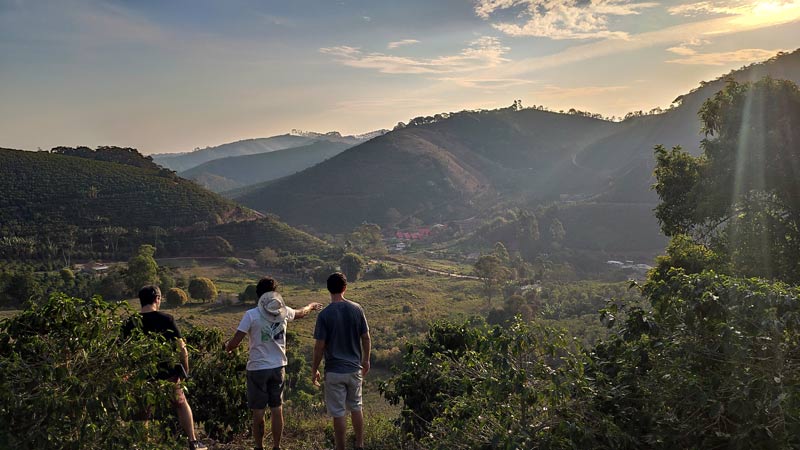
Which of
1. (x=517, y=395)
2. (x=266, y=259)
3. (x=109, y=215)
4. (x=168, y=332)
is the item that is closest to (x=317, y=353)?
(x=168, y=332)

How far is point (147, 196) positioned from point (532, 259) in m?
Result: 44.3

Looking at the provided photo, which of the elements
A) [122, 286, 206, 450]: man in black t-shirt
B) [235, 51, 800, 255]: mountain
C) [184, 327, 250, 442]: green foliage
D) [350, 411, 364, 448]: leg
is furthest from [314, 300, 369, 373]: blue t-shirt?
[235, 51, 800, 255]: mountain

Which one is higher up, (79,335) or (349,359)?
(79,335)

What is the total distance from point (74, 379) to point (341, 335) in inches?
79.0

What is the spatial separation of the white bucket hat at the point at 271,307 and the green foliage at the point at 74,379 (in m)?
1.13

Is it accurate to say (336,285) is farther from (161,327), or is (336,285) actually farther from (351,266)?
(351,266)

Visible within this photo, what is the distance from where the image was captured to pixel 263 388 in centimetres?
453

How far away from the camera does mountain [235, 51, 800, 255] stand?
232 feet

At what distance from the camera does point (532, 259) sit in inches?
2306

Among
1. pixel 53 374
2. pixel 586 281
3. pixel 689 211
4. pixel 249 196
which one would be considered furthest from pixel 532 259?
pixel 249 196

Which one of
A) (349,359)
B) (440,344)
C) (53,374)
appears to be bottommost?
(440,344)

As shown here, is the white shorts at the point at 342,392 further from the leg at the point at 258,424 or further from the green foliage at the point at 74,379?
the green foliage at the point at 74,379

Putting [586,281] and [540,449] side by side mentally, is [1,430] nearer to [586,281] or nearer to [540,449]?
[540,449]

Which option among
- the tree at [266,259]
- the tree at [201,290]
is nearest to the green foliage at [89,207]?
the tree at [266,259]
